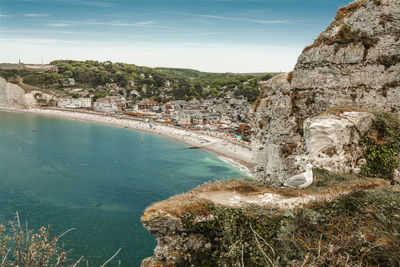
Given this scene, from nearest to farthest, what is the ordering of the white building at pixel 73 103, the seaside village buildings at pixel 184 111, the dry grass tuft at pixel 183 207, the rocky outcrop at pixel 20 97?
the dry grass tuft at pixel 183 207 → the seaside village buildings at pixel 184 111 → the rocky outcrop at pixel 20 97 → the white building at pixel 73 103

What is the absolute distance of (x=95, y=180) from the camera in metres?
32.9

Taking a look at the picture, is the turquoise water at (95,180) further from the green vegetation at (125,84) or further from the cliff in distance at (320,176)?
the green vegetation at (125,84)

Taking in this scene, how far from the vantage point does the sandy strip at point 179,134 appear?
4833 centimetres

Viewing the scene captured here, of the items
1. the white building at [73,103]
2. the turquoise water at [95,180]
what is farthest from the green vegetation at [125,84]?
the turquoise water at [95,180]

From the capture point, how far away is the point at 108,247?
60.4ft

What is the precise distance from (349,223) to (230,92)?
125900 mm

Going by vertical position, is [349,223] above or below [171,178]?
above

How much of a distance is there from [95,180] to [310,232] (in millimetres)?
31459

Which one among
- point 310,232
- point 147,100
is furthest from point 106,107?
point 310,232

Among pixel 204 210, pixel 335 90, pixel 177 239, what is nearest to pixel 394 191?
pixel 204 210

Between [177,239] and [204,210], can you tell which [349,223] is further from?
[177,239]

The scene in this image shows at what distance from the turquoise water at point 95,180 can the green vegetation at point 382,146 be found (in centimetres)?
1484

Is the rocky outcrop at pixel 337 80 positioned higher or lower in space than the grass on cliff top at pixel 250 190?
higher

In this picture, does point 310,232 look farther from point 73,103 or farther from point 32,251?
point 73,103
